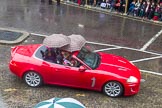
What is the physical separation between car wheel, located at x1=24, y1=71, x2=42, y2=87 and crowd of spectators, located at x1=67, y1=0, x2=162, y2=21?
15.3 meters

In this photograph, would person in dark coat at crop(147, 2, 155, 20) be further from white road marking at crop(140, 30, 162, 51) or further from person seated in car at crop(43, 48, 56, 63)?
person seated in car at crop(43, 48, 56, 63)

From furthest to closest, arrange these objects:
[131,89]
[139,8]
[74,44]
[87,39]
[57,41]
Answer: [139,8] < [87,39] < [74,44] < [57,41] < [131,89]

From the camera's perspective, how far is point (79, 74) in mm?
9891

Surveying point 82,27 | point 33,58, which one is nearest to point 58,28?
point 82,27

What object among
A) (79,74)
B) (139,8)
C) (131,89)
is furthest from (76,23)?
(131,89)

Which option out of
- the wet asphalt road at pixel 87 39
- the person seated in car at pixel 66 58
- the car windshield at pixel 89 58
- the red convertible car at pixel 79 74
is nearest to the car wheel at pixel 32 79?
the red convertible car at pixel 79 74

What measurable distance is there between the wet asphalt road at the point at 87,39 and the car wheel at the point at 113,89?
0.17 metres

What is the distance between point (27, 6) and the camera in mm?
25500

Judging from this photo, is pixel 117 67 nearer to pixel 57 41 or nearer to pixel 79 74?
pixel 79 74

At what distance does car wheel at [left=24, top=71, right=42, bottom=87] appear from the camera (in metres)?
10.1

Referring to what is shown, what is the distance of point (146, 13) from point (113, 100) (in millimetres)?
15282

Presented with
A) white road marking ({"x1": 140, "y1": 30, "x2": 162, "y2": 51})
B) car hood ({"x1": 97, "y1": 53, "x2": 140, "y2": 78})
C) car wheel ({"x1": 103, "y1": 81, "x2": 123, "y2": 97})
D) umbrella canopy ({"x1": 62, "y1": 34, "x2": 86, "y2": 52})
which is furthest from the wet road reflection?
car wheel ({"x1": 103, "y1": 81, "x2": 123, "y2": 97})

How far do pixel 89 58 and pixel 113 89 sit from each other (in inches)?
49.7

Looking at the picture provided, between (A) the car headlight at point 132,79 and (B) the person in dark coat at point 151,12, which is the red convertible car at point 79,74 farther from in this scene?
(B) the person in dark coat at point 151,12
